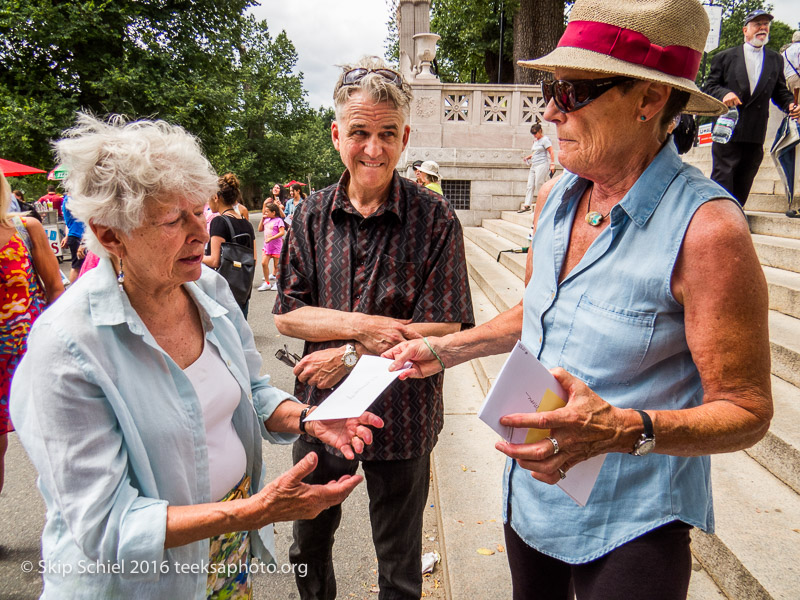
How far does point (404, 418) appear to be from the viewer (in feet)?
6.73

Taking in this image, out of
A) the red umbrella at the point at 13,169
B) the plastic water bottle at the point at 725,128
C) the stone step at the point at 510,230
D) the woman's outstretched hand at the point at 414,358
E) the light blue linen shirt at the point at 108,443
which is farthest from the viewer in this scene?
the stone step at the point at 510,230

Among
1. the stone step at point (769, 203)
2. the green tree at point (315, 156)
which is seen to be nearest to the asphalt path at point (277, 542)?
the stone step at point (769, 203)

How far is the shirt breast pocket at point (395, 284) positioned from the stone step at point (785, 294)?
311 cm

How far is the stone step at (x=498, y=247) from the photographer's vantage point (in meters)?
7.42

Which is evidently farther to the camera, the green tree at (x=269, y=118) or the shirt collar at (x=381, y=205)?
the green tree at (x=269, y=118)

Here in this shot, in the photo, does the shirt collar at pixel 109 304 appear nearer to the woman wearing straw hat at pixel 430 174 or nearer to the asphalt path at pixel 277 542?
the asphalt path at pixel 277 542

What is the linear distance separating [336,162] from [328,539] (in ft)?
183

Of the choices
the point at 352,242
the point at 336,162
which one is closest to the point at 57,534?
the point at 352,242

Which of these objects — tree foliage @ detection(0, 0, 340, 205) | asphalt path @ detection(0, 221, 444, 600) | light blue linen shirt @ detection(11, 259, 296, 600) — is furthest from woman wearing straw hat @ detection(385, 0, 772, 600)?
tree foliage @ detection(0, 0, 340, 205)

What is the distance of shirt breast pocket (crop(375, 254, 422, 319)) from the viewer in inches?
79.4

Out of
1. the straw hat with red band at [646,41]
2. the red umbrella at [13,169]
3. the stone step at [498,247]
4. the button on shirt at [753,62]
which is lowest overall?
the stone step at [498,247]

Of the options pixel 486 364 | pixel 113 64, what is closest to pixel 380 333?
pixel 486 364

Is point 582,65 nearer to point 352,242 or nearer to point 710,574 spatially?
point 352,242

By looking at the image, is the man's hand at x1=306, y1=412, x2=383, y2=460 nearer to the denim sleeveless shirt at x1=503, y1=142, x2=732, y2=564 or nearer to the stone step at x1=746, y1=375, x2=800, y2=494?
the denim sleeveless shirt at x1=503, y1=142, x2=732, y2=564
